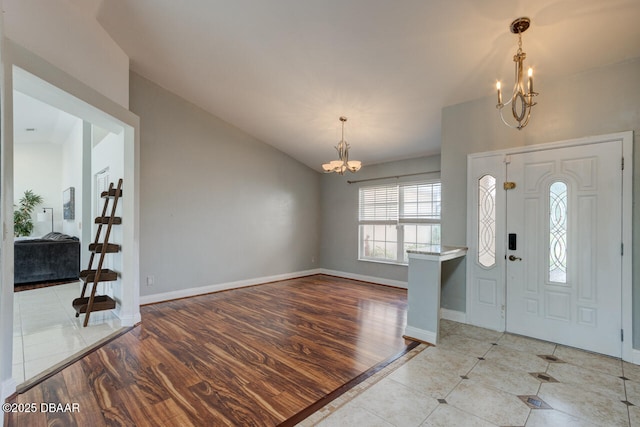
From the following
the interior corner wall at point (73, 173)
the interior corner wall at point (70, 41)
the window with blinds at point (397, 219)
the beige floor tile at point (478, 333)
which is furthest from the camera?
the interior corner wall at point (73, 173)

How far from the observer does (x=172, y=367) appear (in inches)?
103

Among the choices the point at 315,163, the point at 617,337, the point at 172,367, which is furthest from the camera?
the point at 315,163

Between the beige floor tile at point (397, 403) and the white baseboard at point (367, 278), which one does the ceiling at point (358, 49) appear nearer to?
the white baseboard at point (367, 278)

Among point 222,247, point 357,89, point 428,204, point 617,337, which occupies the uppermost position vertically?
point 357,89

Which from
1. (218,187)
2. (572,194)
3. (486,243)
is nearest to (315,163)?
(218,187)

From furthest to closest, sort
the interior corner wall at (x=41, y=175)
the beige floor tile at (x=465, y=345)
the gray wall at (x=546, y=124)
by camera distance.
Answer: the interior corner wall at (x=41, y=175) → the beige floor tile at (x=465, y=345) → the gray wall at (x=546, y=124)

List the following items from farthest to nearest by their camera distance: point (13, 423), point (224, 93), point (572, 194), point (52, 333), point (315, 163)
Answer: point (315, 163), point (224, 93), point (52, 333), point (572, 194), point (13, 423)

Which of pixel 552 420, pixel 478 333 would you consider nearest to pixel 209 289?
pixel 478 333

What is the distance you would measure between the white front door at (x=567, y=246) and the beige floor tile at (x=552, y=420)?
1.43 m

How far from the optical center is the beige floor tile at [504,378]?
91.0 inches

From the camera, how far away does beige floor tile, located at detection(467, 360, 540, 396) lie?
231cm

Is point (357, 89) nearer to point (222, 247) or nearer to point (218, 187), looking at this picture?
point (218, 187)

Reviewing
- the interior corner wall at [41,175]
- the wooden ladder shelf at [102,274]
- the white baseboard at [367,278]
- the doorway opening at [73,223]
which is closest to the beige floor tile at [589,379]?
the white baseboard at [367,278]

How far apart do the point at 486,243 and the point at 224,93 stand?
426cm
